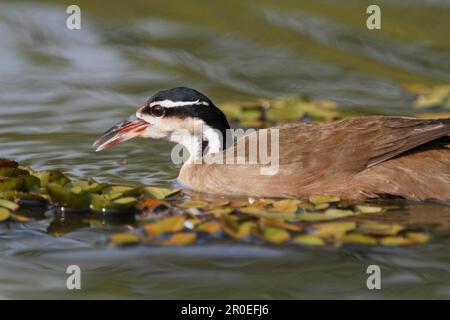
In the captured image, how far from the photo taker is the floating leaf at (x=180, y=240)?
878cm

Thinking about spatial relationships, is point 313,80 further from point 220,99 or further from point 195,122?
point 195,122

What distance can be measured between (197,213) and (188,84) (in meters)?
6.41

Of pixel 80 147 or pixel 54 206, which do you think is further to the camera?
pixel 80 147

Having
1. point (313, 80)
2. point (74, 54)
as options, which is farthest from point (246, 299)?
point (74, 54)

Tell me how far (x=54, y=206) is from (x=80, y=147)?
307 centimetres

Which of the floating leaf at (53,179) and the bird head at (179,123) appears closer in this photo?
the floating leaf at (53,179)

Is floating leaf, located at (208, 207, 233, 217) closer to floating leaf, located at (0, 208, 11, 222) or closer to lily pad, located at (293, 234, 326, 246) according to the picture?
lily pad, located at (293, 234, 326, 246)

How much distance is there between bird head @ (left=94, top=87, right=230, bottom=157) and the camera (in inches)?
454

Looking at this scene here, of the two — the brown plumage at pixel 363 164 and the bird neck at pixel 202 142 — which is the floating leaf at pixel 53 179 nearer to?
the brown plumage at pixel 363 164

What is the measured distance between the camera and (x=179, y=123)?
11.7 meters

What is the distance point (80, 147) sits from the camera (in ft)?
42.4

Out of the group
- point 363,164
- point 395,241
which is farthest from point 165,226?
point 363,164

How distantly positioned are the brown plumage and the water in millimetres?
356

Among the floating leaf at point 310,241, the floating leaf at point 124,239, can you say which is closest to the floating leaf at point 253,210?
the floating leaf at point 310,241
